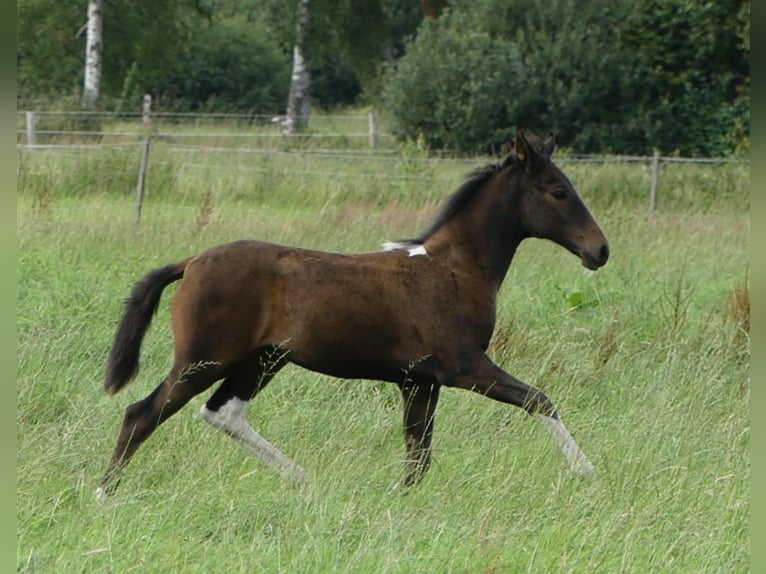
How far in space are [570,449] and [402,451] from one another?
2.77 ft

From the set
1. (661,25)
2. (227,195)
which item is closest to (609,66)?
(661,25)

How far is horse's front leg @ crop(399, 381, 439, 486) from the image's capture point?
5441 millimetres

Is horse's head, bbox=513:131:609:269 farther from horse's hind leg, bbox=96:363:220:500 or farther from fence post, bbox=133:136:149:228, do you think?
fence post, bbox=133:136:149:228

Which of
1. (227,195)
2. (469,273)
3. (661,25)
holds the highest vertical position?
(661,25)

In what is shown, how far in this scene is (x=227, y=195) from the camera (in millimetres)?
16766

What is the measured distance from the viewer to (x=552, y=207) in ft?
19.1

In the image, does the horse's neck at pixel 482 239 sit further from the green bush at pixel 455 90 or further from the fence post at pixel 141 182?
the green bush at pixel 455 90

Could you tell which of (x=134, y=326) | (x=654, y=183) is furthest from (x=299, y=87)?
(x=134, y=326)

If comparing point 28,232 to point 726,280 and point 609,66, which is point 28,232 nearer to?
point 726,280

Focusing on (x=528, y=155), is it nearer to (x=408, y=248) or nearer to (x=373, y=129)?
(x=408, y=248)

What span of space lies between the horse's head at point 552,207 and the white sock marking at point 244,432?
161 cm

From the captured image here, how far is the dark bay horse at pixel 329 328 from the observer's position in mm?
5312

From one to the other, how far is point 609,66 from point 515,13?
3.63m

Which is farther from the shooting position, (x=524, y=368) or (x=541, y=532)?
(x=524, y=368)
